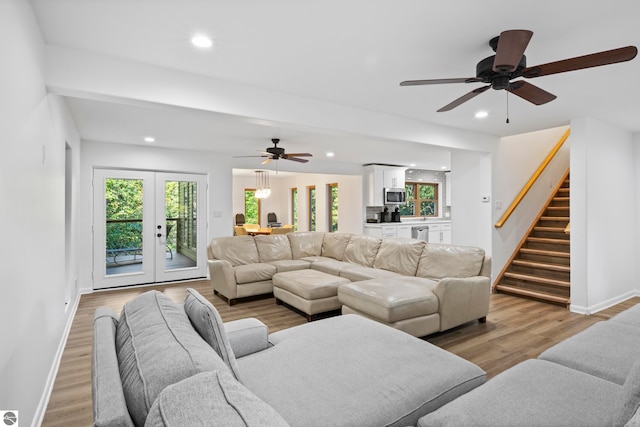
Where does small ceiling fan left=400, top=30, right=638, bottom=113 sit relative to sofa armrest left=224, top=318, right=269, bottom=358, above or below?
above

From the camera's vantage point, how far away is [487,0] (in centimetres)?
187

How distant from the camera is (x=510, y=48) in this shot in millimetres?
1918

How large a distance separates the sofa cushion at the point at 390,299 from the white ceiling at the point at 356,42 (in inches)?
69.7

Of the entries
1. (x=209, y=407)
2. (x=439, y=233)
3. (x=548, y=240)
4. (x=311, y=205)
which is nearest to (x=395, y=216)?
(x=439, y=233)

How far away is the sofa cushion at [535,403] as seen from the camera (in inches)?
49.8

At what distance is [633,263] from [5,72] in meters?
7.21

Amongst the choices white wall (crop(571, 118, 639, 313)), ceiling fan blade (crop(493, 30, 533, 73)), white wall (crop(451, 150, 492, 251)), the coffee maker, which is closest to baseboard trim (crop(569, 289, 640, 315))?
white wall (crop(571, 118, 639, 313))

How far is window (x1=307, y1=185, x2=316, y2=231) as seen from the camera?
10.8 m

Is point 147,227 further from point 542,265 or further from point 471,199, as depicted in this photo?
point 542,265

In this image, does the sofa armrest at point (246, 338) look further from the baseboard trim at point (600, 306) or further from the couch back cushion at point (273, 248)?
the baseboard trim at point (600, 306)

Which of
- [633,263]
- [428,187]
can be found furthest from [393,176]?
[633,263]

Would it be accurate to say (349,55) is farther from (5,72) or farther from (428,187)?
(428,187)

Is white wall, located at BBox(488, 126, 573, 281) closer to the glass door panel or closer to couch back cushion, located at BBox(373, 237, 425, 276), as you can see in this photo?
couch back cushion, located at BBox(373, 237, 425, 276)

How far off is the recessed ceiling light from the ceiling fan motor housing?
6.19ft
